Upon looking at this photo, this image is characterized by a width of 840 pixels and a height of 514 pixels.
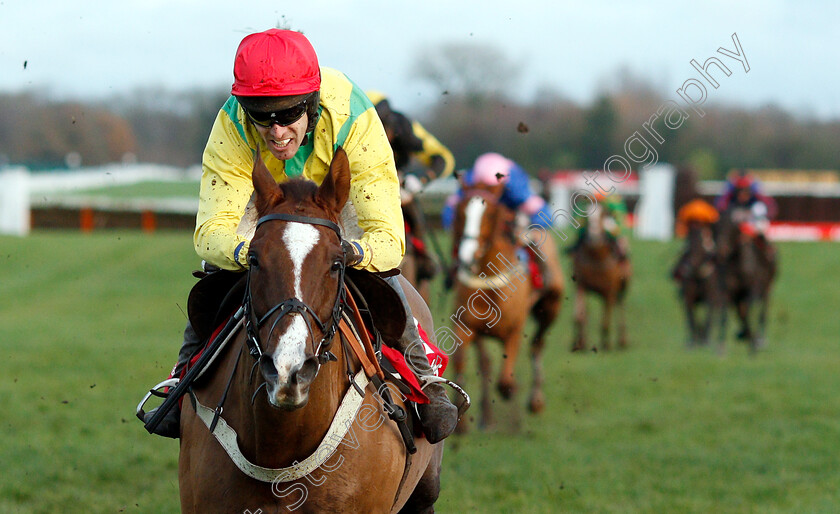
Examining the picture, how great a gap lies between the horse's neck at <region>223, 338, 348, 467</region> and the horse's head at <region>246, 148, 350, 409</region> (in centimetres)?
27


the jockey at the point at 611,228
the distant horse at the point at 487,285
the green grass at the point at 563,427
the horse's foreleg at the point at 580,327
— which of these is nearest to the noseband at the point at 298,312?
the green grass at the point at 563,427

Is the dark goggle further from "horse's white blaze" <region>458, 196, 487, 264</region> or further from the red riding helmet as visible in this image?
"horse's white blaze" <region>458, 196, 487, 264</region>

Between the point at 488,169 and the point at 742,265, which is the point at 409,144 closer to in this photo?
the point at 488,169

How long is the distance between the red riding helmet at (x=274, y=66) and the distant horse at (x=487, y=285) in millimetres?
5401

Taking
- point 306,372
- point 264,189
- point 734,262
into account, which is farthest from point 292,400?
point 734,262

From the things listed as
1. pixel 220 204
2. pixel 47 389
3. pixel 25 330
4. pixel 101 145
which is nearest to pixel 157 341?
pixel 25 330

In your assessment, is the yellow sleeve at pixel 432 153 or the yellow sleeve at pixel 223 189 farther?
the yellow sleeve at pixel 432 153

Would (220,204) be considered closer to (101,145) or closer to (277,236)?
(277,236)

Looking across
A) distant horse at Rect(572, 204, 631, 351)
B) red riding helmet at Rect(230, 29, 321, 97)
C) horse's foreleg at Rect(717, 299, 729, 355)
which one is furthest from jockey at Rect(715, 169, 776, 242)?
red riding helmet at Rect(230, 29, 321, 97)

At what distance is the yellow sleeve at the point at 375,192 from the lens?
11.1 ft

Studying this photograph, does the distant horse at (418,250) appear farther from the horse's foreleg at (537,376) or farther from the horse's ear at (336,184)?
the horse's ear at (336,184)

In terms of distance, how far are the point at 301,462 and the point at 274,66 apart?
50.9 inches

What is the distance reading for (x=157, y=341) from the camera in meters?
13.7

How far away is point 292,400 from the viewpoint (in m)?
2.75
